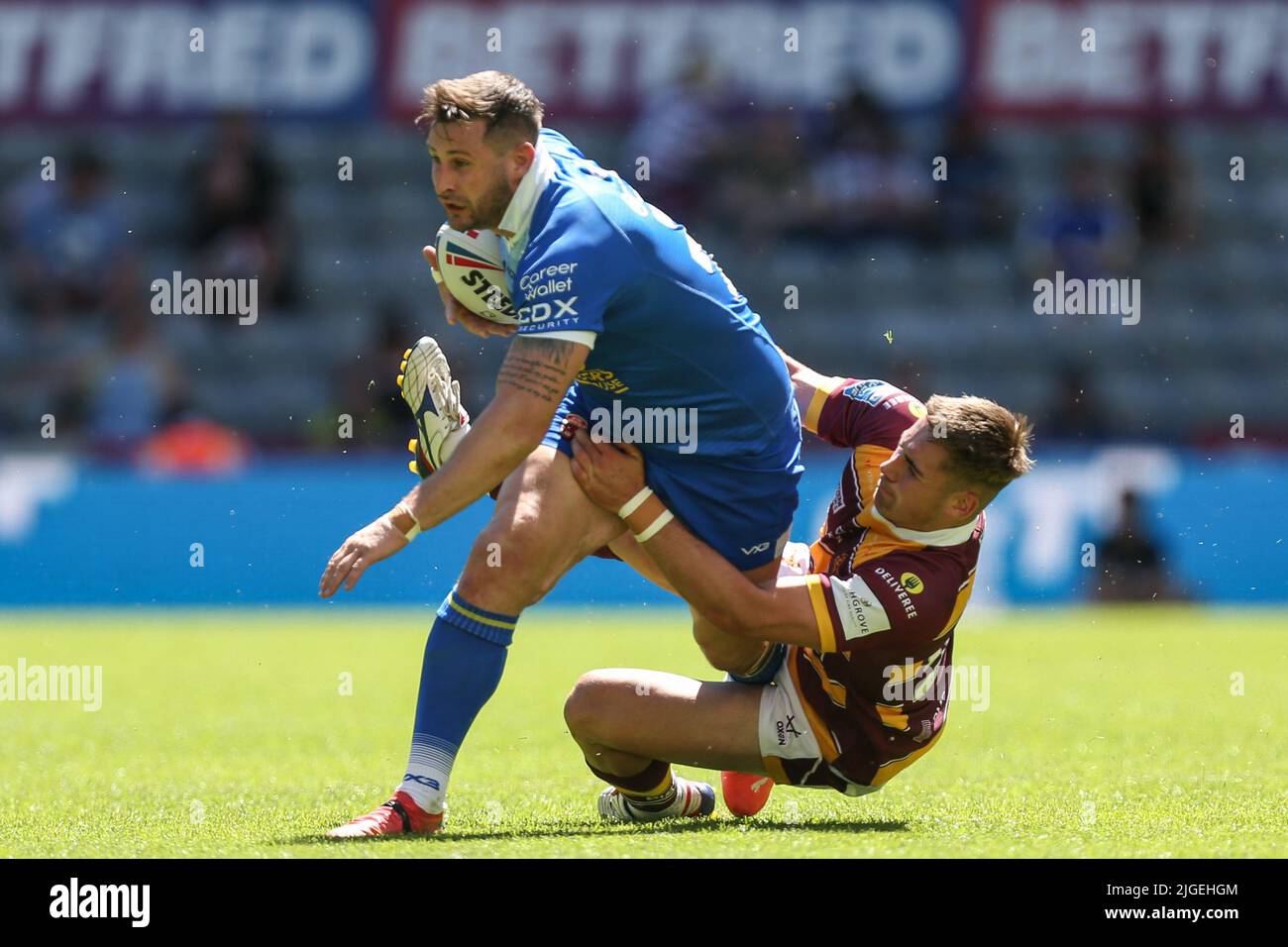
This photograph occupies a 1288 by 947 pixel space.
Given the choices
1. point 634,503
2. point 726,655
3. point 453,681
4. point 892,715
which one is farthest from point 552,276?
point 892,715

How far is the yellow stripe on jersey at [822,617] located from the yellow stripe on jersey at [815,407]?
776mm

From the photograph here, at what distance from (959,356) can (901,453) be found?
11.2 meters

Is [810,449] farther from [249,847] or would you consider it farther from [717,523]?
[249,847]

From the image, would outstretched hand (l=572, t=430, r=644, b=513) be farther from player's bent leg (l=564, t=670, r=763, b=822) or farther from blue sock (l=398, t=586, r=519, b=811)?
player's bent leg (l=564, t=670, r=763, b=822)

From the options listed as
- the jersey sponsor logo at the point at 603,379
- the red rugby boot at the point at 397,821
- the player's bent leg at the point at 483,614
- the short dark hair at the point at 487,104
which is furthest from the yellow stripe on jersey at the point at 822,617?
the short dark hair at the point at 487,104

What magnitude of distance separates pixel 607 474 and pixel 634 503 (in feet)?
0.35

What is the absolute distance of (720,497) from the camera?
5.19 m

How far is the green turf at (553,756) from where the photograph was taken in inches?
183

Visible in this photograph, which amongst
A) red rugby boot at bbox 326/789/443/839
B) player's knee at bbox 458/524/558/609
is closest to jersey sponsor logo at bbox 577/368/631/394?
player's knee at bbox 458/524/558/609

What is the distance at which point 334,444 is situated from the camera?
44.9 ft

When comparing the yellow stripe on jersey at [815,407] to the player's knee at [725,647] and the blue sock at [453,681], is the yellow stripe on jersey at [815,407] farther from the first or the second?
the blue sock at [453,681]

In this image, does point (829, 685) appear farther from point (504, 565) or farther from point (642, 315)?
point (642, 315)

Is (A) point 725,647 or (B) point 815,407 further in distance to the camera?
(B) point 815,407
